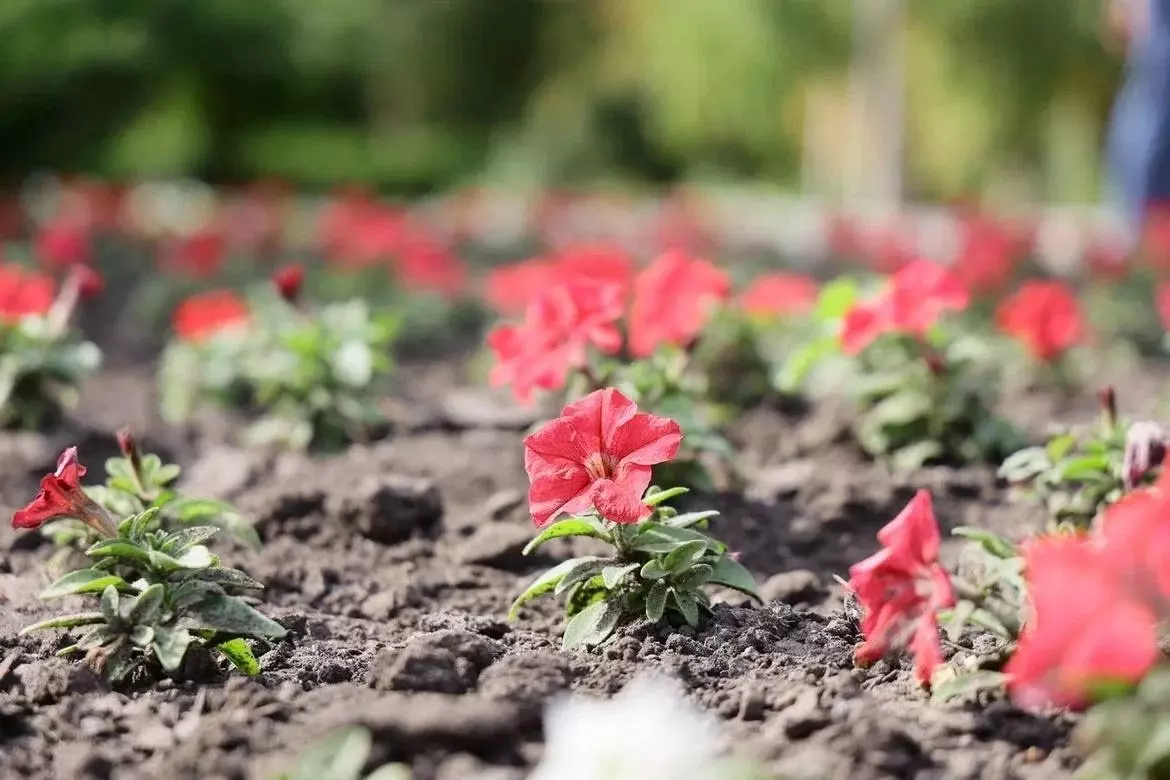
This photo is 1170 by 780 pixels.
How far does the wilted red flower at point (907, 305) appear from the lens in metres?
3.02

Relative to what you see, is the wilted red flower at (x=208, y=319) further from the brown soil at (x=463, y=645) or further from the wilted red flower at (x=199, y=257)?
the wilted red flower at (x=199, y=257)

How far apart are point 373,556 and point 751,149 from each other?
16.2 m

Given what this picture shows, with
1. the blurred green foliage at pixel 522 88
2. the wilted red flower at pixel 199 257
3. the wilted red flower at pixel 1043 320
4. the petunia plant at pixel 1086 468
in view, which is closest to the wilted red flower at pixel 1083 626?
the petunia plant at pixel 1086 468

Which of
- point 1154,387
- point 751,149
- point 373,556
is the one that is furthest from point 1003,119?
point 373,556

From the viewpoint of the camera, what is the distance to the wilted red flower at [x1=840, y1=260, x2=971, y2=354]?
3.02 m

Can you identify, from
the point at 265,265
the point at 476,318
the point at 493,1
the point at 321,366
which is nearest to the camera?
the point at 321,366

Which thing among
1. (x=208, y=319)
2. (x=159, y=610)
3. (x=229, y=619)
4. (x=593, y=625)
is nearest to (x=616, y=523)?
(x=593, y=625)

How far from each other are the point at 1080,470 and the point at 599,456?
103 cm

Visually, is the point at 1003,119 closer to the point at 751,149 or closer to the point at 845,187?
the point at 845,187

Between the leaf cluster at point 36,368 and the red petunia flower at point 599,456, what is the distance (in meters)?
1.80

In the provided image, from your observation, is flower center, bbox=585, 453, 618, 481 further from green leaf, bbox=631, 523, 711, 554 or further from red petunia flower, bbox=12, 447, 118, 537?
red petunia flower, bbox=12, 447, 118, 537

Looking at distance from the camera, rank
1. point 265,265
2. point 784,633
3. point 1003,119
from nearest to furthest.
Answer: point 784,633 → point 265,265 → point 1003,119

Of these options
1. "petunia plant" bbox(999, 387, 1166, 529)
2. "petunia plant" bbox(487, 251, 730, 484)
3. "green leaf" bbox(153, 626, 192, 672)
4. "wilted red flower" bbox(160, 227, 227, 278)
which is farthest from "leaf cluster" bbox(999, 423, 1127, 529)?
"wilted red flower" bbox(160, 227, 227, 278)

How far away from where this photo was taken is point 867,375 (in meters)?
3.35
